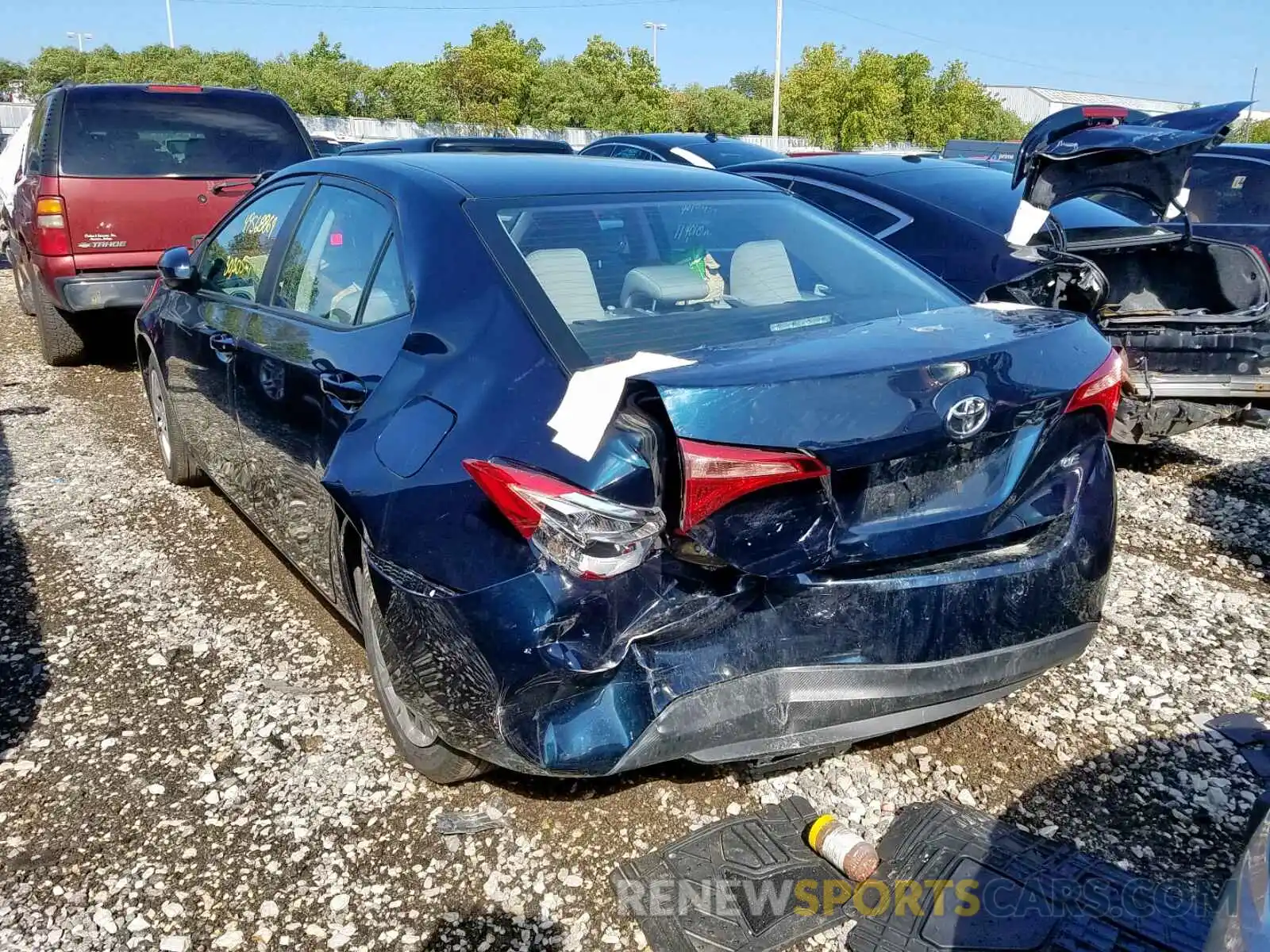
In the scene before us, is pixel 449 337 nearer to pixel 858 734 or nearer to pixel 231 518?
pixel 858 734

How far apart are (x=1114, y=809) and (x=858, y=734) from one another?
0.88 meters

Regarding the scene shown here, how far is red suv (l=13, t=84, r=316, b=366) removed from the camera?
705cm

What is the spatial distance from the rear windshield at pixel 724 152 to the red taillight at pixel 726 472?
6933mm

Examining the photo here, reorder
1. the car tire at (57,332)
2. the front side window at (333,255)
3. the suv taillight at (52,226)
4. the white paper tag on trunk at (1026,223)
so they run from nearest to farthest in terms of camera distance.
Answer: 1. the front side window at (333,255)
2. the white paper tag on trunk at (1026,223)
3. the suv taillight at (52,226)
4. the car tire at (57,332)

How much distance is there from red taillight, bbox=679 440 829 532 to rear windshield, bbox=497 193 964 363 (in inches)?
18.7

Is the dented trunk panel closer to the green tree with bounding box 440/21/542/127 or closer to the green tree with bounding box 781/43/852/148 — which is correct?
the green tree with bounding box 781/43/852/148

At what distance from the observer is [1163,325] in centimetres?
516

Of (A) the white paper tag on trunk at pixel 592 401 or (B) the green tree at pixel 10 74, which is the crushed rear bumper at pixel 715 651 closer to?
(A) the white paper tag on trunk at pixel 592 401

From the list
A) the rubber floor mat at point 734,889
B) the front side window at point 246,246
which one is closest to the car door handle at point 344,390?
the front side window at point 246,246

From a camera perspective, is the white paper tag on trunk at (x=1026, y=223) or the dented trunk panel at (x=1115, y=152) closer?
the dented trunk panel at (x=1115, y=152)

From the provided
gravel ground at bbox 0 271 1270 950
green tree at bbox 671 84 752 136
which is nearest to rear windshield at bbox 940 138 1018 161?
gravel ground at bbox 0 271 1270 950

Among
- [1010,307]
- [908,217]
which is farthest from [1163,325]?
[1010,307]

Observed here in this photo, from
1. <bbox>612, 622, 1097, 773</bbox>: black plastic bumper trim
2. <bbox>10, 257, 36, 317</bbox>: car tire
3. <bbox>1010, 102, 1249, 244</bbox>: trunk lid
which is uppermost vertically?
<bbox>1010, 102, 1249, 244</bbox>: trunk lid

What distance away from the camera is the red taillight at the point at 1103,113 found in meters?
4.40
